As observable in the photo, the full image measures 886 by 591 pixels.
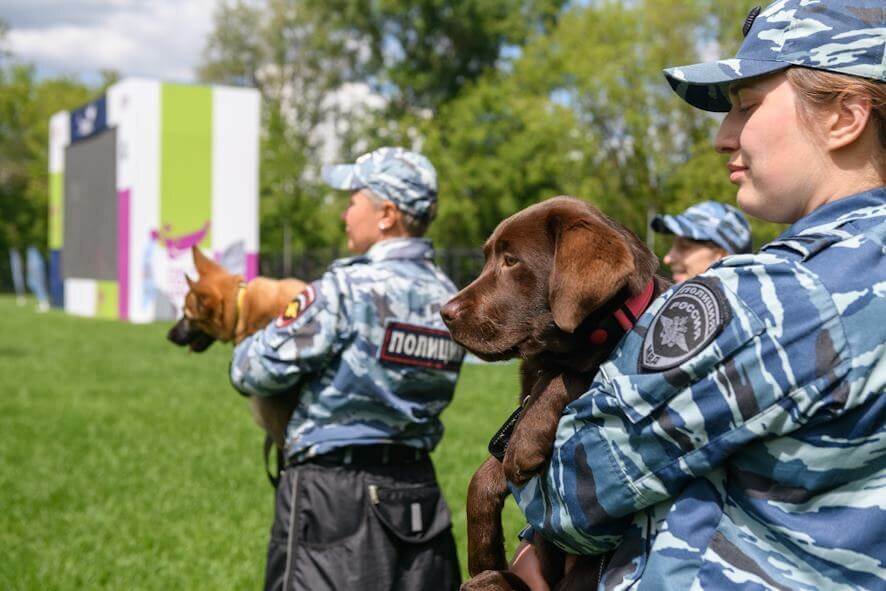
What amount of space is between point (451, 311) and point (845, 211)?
106 cm

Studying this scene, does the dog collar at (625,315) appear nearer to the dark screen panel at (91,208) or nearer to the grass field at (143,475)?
the grass field at (143,475)

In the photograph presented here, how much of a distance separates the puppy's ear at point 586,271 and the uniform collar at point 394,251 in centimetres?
201

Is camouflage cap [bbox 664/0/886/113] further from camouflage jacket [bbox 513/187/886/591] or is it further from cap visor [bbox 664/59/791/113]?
camouflage jacket [bbox 513/187/886/591]

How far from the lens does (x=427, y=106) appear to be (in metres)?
46.1

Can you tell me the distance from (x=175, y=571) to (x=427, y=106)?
135 ft

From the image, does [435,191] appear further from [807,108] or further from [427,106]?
[427,106]

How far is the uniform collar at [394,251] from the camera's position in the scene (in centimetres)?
409

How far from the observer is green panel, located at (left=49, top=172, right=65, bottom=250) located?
4319 centimetres

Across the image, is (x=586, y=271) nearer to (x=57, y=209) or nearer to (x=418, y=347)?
(x=418, y=347)

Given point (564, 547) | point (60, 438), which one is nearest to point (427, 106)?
point (60, 438)

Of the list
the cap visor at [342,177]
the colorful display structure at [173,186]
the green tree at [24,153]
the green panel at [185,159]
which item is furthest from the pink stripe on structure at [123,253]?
the green tree at [24,153]

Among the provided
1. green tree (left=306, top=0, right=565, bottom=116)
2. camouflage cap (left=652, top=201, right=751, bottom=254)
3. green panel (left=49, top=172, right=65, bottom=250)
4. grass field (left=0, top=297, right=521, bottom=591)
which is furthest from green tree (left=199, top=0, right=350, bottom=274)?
camouflage cap (left=652, top=201, right=751, bottom=254)

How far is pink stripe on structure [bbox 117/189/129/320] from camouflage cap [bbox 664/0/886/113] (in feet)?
108

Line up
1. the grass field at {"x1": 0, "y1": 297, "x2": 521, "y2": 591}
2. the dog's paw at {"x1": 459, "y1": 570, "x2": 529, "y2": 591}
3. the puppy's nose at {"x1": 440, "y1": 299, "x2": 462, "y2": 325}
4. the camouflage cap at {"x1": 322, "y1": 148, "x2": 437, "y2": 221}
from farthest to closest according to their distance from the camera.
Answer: the grass field at {"x1": 0, "y1": 297, "x2": 521, "y2": 591}, the camouflage cap at {"x1": 322, "y1": 148, "x2": 437, "y2": 221}, the puppy's nose at {"x1": 440, "y1": 299, "x2": 462, "y2": 325}, the dog's paw at {"x1": 459, "y1": 570, "x2": 529, "y2": 591}
